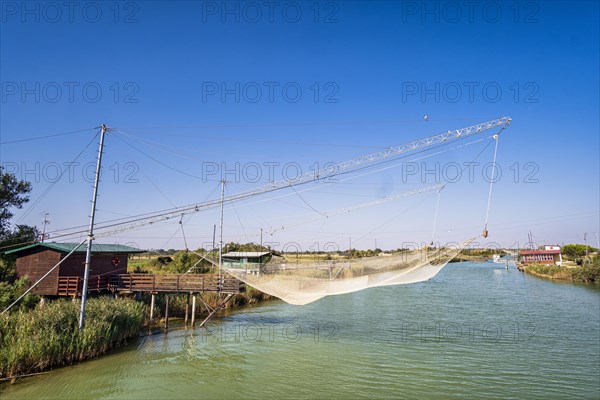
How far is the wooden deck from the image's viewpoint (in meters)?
21.0

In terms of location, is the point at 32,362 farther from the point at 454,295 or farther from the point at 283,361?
the point at 454,295

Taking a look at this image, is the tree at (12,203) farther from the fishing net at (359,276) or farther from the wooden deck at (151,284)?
the fishing net at (359,276)

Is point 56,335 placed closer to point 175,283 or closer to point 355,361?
point 175,283

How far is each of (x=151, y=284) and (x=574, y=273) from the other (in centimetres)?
5894

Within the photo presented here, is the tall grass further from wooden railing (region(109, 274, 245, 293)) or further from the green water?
wooden railing (region(109, 274, 245, 293))

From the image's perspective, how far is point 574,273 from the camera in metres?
52.9

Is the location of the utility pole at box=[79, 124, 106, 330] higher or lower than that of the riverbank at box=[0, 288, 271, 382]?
higher

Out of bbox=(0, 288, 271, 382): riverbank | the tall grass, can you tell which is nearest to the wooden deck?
bbox=(0, 288, 271, 382): riverbank

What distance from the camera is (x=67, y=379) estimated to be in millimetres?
13195

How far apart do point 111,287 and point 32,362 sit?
1009 centimetres

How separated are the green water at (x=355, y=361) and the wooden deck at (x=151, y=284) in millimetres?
2596

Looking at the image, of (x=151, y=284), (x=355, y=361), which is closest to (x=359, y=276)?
(x=355, y=361)

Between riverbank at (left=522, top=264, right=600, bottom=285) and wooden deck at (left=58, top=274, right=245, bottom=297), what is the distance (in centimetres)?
5135

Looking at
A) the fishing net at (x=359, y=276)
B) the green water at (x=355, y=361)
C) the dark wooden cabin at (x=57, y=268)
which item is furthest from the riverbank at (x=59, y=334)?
the fishing net at (x=359, y=276)
